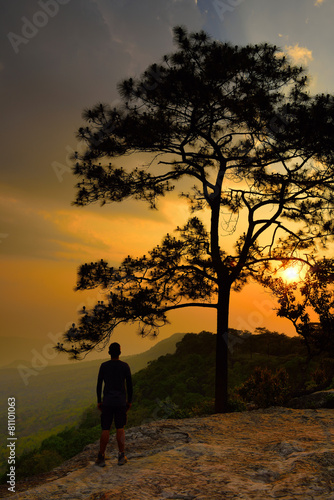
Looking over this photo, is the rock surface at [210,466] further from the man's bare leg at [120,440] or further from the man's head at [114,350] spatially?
the man's head at [114,350]

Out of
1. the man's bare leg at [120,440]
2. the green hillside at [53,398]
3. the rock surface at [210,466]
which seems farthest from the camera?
the green hillside at [53,398]

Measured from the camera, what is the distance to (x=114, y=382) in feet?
19.1

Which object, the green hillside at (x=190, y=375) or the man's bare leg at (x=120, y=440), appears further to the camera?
the green hillside at (x=190, y=375)

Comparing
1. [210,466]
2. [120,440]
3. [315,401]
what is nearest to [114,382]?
[120,440]

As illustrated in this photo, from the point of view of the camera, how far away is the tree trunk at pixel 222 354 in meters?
10.7

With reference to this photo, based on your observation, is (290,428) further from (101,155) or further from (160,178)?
(101,155)

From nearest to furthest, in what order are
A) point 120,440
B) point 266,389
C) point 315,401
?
point 120,440 → point 315,401 → point 266,389

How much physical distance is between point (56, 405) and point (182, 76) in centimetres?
11154

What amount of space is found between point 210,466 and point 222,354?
5.66 metres

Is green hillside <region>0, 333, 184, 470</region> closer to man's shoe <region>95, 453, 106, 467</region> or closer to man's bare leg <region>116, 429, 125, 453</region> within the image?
man's shoe <region>95, 453, 106, 467</region>

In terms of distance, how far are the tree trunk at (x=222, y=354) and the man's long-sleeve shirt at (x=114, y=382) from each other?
539 centimetres

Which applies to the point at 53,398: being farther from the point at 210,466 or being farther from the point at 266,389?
the point at 210,466

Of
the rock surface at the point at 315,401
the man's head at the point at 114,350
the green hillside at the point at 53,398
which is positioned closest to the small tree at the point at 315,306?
the rock surface at the point at 315,401

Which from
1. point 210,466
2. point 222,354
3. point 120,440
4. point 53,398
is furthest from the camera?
point 53,398
